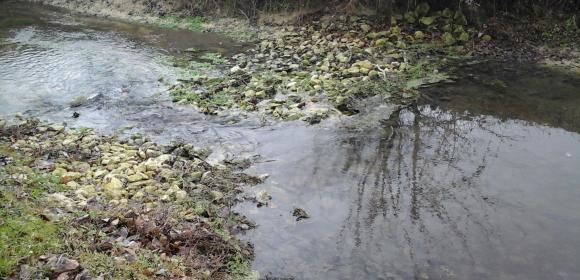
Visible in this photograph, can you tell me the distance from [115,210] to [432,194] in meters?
3.94

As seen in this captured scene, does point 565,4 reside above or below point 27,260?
above

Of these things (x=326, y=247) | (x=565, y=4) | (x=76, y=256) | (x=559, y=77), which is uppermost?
(x=565, y=4)

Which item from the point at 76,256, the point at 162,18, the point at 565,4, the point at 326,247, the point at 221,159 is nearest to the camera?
the point at 76,256

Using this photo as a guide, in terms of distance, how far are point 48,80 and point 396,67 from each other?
26.4 ft

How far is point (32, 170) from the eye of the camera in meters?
6.20

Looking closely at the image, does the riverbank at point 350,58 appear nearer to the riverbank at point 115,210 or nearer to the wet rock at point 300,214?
the riverbank at point 115,210

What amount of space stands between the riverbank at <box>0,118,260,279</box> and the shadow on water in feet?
1.77

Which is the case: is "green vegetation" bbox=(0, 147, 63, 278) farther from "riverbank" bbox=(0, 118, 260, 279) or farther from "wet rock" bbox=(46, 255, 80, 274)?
"wet rock" bbox=(46, 255, 80, 274)

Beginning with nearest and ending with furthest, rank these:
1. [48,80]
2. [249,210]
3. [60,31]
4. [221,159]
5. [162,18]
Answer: [249,210] → [221,159] → [48,80] → [60,31] → [162,18]

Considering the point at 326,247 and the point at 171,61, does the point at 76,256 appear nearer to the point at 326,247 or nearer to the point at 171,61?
the point at 326,247

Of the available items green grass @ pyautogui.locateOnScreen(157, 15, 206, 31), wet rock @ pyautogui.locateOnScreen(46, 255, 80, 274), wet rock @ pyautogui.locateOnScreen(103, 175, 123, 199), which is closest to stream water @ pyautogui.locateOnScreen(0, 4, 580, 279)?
wet rock @ pyautogui.locateOnScreen(103, 175, 123, 199)

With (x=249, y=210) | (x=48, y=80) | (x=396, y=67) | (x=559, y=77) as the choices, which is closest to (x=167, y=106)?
(x=48, y=80)

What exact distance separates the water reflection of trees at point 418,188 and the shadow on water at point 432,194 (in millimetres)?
17

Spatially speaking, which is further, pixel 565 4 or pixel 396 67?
Result: pixel 565 4
